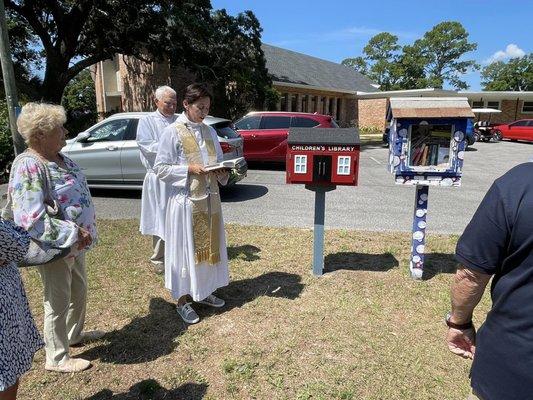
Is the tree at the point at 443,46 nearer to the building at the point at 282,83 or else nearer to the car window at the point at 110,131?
the building at the point at 282,83

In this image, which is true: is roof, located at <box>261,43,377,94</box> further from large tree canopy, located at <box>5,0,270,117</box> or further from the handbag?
the handbag

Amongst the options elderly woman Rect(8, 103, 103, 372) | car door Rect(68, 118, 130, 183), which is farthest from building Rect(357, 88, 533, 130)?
elderly woman Rect(8, 103, 103, 372)

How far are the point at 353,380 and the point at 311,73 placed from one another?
29.4 m

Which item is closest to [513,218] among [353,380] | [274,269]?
[353,380]

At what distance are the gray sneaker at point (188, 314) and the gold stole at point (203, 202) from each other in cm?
45

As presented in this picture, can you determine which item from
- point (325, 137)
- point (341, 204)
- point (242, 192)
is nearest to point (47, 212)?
point (325, 137)

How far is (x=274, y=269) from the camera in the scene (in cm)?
486

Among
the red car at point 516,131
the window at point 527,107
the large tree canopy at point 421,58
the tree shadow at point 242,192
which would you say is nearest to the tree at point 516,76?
the large tree canopy at point 421,58

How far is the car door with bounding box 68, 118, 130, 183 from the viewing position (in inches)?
324

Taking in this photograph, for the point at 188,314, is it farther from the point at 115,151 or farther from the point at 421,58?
the point at 421,58

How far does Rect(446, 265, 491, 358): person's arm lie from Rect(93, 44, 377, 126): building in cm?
1897

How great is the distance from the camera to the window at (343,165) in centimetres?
429

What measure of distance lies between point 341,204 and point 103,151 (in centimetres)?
484

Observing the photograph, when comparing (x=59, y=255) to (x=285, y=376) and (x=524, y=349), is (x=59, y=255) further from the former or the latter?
(x=524, y=349)
